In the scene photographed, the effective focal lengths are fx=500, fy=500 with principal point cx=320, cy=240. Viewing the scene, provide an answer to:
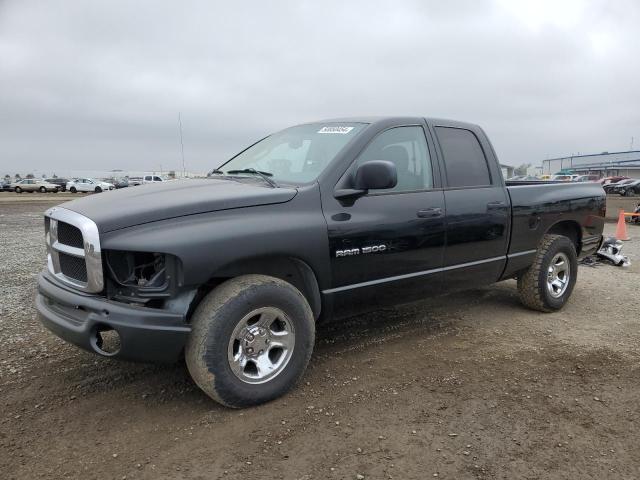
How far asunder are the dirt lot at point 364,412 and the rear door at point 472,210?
632mm

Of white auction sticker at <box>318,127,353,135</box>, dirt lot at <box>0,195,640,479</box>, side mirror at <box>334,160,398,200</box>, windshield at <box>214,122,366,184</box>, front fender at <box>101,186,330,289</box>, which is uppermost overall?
white auction sticker at <box>318,127,353,135</box>

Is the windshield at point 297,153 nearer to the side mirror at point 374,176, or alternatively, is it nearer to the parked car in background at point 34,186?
the side mirror at point 374,176

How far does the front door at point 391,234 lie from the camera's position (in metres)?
3.49

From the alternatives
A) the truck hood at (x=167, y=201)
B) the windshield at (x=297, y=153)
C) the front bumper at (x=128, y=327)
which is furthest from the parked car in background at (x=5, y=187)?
the front bumper at (x=128, y=327)

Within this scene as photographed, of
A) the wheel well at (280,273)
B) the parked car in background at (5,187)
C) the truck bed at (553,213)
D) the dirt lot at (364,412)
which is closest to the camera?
the dirt lot at (364,412)

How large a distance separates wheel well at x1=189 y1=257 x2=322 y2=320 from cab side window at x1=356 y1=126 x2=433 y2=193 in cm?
88

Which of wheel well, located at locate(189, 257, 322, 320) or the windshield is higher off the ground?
the windshield

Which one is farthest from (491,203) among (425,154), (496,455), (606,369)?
(496,455)

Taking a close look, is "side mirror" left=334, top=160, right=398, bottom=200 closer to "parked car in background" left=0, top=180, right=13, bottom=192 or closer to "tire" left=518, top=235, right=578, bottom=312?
"tire" left=518, top=235, right=578, bottom=312

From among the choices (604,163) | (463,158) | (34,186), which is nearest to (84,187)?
(34,186)

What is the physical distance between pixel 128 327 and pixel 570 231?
15.8 feet

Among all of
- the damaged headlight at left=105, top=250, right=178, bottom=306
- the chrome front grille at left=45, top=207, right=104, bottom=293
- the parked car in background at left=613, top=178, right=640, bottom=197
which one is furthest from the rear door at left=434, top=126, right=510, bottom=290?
the parked car in background at left=613, top=178, right=640, bottom=197

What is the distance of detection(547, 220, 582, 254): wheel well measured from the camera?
214 inches

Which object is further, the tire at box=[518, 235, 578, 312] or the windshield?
the tire at box=[518, 235, 578, 312]
